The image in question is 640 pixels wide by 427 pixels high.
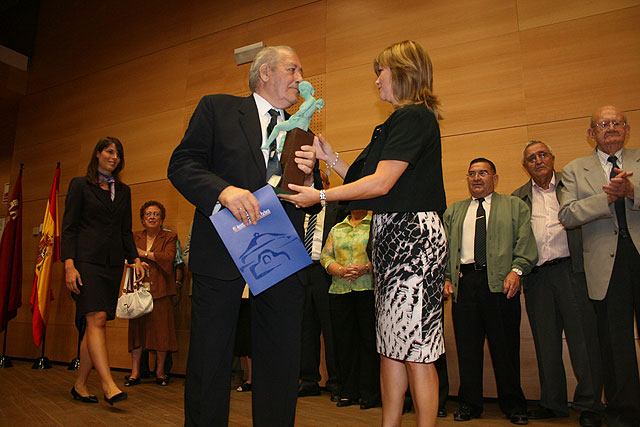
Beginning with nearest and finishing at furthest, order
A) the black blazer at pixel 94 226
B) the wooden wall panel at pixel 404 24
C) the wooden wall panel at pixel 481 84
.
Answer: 1. the black blazer at pixel 94 226
2. the wooden wall panel at pixel 481 84
3. the wooden wall panel at pixel 404 24

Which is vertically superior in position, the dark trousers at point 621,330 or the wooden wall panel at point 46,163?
the wooden wall panel at point 46,163

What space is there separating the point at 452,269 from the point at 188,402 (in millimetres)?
2284

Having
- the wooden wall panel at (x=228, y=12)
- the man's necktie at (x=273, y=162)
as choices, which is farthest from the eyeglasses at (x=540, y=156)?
the wooden wall panel at (x=228, y=12)

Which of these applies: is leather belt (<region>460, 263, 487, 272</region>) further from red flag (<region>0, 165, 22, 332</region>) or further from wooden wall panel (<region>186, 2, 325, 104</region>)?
red flag (<region>0, 165, 22, 332</region>)

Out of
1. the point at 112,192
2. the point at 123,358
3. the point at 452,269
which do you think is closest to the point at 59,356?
the point at 123,358

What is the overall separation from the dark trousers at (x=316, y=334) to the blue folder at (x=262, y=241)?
239cm

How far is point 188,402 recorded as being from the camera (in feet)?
4.63

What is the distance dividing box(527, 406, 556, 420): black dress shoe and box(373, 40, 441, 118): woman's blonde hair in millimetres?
2219

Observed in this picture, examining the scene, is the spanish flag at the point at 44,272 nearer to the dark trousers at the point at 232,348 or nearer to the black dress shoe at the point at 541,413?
the dark trousers at the point at 232,348

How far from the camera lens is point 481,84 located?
13.3ft

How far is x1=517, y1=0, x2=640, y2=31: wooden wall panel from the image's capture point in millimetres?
3715

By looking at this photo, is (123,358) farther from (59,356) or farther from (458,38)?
(458,38)

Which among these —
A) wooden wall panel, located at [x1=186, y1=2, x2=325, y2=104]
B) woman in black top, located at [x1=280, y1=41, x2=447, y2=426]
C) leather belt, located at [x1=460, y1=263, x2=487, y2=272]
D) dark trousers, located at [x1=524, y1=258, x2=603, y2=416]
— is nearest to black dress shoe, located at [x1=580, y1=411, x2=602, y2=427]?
dark trousers, located at [x1=524, y1=258, x2=603, y2=416]

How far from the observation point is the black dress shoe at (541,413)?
2.91 m
